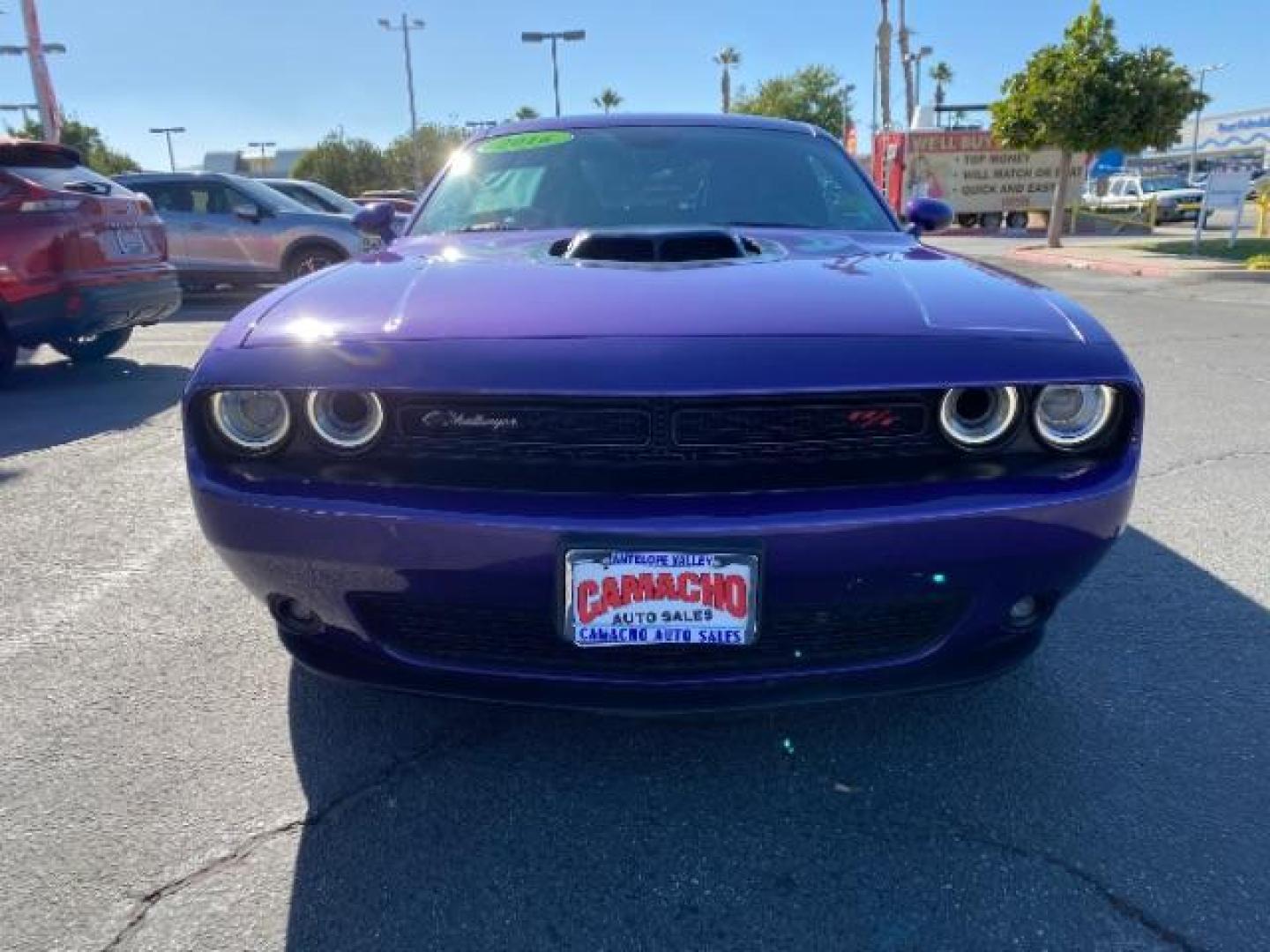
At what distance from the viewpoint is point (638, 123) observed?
A: 129 inches

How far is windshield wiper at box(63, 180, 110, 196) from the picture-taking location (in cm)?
623

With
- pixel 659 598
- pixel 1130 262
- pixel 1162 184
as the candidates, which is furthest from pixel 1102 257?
pixel 1162 184

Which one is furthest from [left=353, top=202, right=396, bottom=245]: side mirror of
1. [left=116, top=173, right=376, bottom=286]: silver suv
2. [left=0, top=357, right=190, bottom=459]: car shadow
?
[left=116, top=173, right=376, bottom=286]: silver suv

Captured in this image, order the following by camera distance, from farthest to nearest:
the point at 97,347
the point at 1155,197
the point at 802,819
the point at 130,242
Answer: the point at 1155,197 < the point at 97,347 < the point at 130,242 < the point at 802,819

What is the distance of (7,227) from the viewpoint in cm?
588

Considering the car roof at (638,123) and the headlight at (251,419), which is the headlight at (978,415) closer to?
the headlight at (251,419)

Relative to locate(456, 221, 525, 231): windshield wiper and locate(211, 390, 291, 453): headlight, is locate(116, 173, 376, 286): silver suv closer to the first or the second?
locate(456, 221, 525, 231): windshield wiper

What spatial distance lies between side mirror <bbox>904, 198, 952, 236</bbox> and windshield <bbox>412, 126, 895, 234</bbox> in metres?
0.30

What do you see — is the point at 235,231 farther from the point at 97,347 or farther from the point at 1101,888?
the point at 1101,888

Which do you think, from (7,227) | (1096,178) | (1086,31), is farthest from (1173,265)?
(1096,178)

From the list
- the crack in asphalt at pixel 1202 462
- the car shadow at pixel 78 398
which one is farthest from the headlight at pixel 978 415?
the car shadow at pixel 78 398

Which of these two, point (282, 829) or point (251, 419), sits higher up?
point (251, 419)

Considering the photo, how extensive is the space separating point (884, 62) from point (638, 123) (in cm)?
3248

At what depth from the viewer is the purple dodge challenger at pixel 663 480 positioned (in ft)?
5.08
